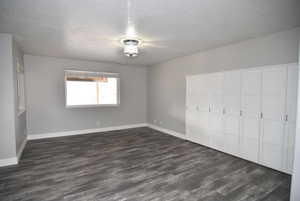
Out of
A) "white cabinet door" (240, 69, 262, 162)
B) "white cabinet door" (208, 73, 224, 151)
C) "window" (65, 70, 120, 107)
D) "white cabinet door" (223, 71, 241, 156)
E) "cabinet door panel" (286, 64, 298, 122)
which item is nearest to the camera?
"cabinet door panel" (286, 64, 298, 122)

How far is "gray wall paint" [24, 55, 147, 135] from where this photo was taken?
14.9 ft

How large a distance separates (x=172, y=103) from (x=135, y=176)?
3.11 m

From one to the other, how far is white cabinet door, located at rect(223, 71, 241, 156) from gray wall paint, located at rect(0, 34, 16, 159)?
14.9 ft

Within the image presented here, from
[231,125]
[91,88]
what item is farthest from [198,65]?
[91,88]

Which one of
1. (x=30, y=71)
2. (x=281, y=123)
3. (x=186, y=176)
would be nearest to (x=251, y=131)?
(x=281, y=123)

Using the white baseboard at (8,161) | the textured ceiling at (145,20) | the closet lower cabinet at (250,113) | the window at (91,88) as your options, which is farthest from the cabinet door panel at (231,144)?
the white baseboard at (8,161)

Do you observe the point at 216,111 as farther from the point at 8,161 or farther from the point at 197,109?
the point at 8,161

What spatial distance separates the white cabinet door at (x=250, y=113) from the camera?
3.05 metres

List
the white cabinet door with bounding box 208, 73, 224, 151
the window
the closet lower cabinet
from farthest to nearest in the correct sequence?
1. the window
2. the white cabinet door with bounding box 208, 73, 224, 151
3. the closet lower cabinet

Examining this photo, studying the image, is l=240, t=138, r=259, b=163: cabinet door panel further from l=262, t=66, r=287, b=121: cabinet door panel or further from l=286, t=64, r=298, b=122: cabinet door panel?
l=286, t=64, r=298, b=122: cabinet door panel

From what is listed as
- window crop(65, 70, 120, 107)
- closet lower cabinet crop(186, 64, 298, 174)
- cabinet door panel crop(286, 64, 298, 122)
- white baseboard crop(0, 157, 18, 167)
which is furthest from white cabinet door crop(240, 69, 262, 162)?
white baseboard crop(0, 157, 18, 167)

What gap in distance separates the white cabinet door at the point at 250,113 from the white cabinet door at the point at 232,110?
103 millimetres

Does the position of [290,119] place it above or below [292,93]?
below

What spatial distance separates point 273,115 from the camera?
2.84 metres
